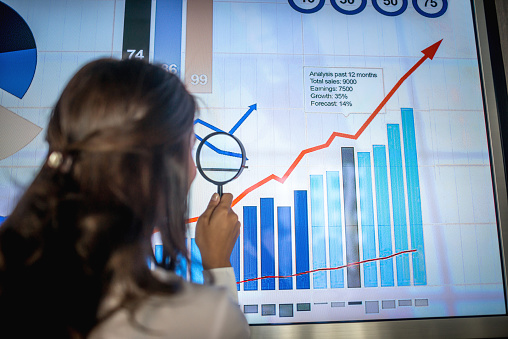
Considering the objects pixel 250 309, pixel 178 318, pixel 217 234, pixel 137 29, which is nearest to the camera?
pixel 178 318

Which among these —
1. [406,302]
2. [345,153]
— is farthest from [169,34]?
[406,302]

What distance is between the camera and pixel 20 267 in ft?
1.74

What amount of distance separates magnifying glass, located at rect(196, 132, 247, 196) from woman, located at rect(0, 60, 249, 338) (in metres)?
0.48

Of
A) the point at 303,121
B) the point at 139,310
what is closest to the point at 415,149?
the point at 303,121

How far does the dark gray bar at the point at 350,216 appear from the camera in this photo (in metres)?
1.03

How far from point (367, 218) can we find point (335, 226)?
0.11 metres

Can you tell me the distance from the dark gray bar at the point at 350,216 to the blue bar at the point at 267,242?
0.25 meters

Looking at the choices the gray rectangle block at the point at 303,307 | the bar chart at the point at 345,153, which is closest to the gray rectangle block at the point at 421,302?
the bar chart at the point at 345,153

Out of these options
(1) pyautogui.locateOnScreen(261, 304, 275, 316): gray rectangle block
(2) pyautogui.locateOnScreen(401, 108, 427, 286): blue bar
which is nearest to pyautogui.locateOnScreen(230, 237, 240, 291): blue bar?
(1) pyautogui.locateOnScreen(261, 304, 275, 316): gray rectangle block

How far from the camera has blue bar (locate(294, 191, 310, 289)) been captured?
102 cm

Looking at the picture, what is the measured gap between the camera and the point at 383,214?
42.3 inches

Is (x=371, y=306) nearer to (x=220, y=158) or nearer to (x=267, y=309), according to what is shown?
(x=267, y=309)

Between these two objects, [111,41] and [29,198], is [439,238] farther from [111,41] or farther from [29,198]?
[111,41]

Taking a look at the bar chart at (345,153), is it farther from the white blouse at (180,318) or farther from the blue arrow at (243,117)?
the white blouse at (180,318)
